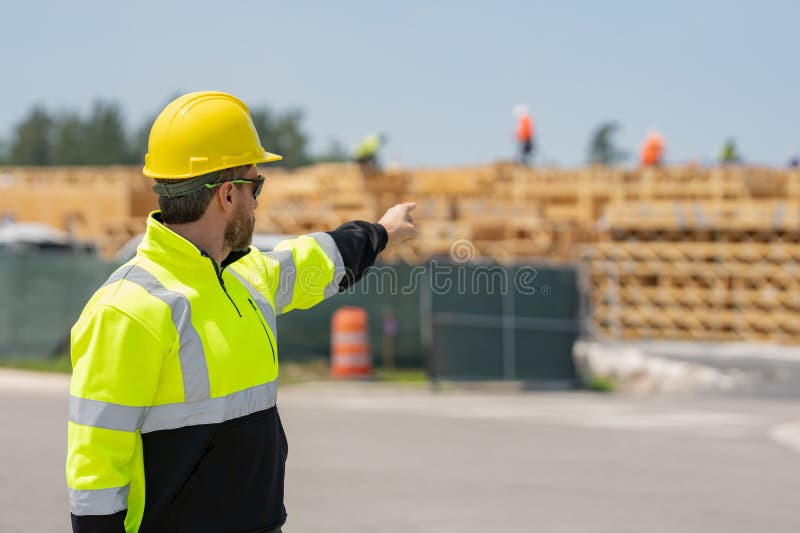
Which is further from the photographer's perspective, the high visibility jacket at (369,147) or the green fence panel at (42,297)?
the high visibility jacket at (369,147)

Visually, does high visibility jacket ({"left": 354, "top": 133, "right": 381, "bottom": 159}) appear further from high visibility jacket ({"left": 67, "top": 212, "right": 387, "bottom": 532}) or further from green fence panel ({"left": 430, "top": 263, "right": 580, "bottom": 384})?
high visibility jacket ({"left": 67, "top": 212, "right": 387, "bottom": 532})

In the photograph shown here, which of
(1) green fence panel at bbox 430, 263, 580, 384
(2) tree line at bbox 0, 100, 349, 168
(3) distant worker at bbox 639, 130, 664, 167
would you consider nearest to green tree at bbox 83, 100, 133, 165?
(2) tree line at bbox 0, 100, 349, 168

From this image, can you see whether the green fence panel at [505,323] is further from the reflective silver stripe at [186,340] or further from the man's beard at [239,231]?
the reflective silver stripe at [186,340]

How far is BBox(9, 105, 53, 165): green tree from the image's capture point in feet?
452

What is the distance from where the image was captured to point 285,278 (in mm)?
4082

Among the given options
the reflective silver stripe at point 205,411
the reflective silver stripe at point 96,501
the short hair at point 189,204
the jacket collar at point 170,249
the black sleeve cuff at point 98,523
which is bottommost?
the black sleeve cuff at point 98,523

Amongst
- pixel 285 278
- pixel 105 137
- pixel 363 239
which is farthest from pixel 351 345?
pixel 105 137

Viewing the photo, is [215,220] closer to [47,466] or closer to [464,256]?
[47,466]

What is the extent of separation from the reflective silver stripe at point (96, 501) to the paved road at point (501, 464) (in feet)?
17.4

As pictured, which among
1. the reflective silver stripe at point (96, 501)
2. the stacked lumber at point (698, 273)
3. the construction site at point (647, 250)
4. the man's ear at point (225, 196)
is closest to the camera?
the reflective silver stripe at point (96, 501)

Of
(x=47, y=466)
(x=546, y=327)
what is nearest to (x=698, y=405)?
(x=546, y=327)

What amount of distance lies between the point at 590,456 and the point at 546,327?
819 cm

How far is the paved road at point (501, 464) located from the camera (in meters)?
8.77

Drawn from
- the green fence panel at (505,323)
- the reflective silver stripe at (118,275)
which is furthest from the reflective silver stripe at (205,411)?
the green fence panel at (505,323)
